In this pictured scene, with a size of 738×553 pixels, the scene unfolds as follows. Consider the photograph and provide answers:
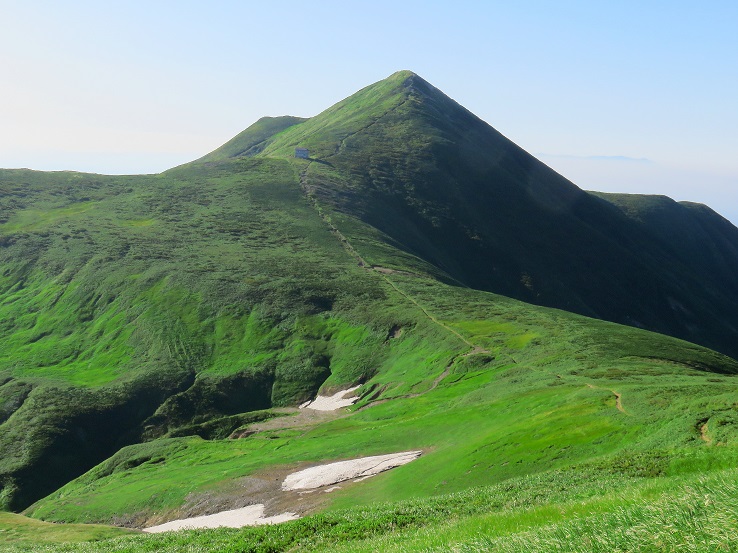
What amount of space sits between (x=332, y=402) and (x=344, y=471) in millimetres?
40429

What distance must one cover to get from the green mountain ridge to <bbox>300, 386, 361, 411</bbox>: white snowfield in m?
1.99

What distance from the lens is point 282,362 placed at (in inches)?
4532

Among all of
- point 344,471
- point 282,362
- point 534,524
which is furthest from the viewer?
point 282,362

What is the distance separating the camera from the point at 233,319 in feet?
420

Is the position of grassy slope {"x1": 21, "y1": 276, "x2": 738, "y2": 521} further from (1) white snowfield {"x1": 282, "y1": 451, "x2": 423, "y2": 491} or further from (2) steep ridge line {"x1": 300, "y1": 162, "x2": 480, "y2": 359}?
(1) white snowfield {"x1": 282, "y1": 451, "x2": 423, "y2": 491}

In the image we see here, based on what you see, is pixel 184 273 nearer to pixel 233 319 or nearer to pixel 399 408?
pixel 233 319

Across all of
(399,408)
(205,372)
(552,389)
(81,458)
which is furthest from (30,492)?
(552,389)

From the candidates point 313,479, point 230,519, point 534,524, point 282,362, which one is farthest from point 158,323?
point 534,524

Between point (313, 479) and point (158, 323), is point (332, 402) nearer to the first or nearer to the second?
point (313, 479)

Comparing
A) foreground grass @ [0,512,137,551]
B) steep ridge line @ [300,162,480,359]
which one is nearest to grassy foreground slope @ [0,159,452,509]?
steep ridge line @ [300,162,480,359]

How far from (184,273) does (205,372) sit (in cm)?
3473

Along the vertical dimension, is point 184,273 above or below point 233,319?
above

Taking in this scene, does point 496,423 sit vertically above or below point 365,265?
below

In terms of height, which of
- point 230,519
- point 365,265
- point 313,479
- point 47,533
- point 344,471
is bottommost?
point 47,533
